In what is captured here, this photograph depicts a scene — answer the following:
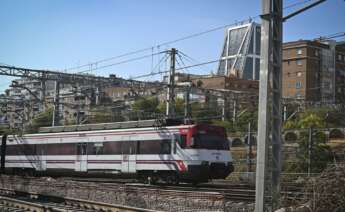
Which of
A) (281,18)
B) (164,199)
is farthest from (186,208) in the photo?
(281,18)

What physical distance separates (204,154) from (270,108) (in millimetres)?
10996

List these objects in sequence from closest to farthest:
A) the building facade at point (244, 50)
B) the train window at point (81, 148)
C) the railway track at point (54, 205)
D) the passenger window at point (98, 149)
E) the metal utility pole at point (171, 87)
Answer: the railway track at point (54, 205) → the passenger window at point (98, 149) → the train window at point (81, 148) → the metal utility pole at point (171, 87) → the building facade at point (244, 50)

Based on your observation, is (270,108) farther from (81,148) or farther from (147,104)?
(147,104)

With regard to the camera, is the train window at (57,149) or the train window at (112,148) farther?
the train window at (57,149)

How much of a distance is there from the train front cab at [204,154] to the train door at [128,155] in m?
3.22

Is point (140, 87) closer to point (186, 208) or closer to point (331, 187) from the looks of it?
point (186, 208)

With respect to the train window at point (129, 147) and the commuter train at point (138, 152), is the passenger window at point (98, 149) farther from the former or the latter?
the train window at point (129, 147)

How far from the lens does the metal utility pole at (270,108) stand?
1252 centimetres

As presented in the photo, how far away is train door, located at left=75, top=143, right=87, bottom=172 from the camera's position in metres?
29.2

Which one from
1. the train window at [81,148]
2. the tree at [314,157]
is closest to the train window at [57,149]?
the train window at [81,148]

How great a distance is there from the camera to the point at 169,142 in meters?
24.2

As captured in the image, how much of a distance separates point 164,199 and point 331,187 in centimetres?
592

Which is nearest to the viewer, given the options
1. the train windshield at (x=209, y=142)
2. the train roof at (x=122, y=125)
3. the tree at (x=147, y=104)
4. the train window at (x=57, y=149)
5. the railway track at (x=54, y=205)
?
the railway track at (x=54, y=205)

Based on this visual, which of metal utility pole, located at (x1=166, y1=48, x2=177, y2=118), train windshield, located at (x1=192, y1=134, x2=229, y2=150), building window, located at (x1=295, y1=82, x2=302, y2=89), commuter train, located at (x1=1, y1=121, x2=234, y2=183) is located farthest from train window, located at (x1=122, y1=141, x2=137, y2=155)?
building window, located at (x1=295, y1=82, x2=302, y2=89)
